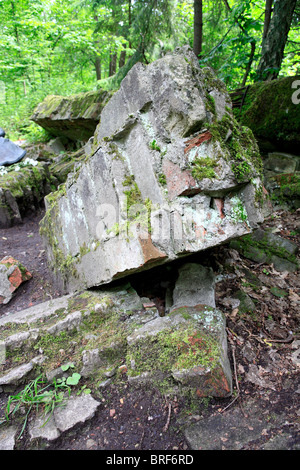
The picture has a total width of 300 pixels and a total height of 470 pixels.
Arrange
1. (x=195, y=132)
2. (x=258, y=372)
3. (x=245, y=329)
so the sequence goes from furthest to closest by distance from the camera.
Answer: (x=245, y=329), (x=195, y=132), (x=258, y=372)

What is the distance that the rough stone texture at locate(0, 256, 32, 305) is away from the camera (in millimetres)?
3287

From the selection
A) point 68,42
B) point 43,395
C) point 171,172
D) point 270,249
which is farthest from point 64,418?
point 68,42

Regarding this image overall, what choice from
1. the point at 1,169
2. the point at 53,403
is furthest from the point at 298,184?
the point at 1,169

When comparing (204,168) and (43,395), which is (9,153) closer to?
(204,168)

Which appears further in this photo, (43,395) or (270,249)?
(270,249)

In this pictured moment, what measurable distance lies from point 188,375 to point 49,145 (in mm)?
7339

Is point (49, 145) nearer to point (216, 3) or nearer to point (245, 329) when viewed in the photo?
point (216, 3)

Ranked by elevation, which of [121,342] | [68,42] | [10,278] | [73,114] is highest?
[68,42]

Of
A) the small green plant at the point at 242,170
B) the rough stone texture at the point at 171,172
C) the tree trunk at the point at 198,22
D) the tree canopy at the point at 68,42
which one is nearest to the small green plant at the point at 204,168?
the rough stone texture at the point at 171,172

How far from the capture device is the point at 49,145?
7.57 metres

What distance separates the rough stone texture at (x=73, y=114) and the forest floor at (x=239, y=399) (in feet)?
17.0

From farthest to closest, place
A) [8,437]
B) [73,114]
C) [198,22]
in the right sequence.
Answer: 1. [73,114]
2. [198,22]
3. [8,437]

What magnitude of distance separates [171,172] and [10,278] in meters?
2.45

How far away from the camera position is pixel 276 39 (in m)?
5.10
